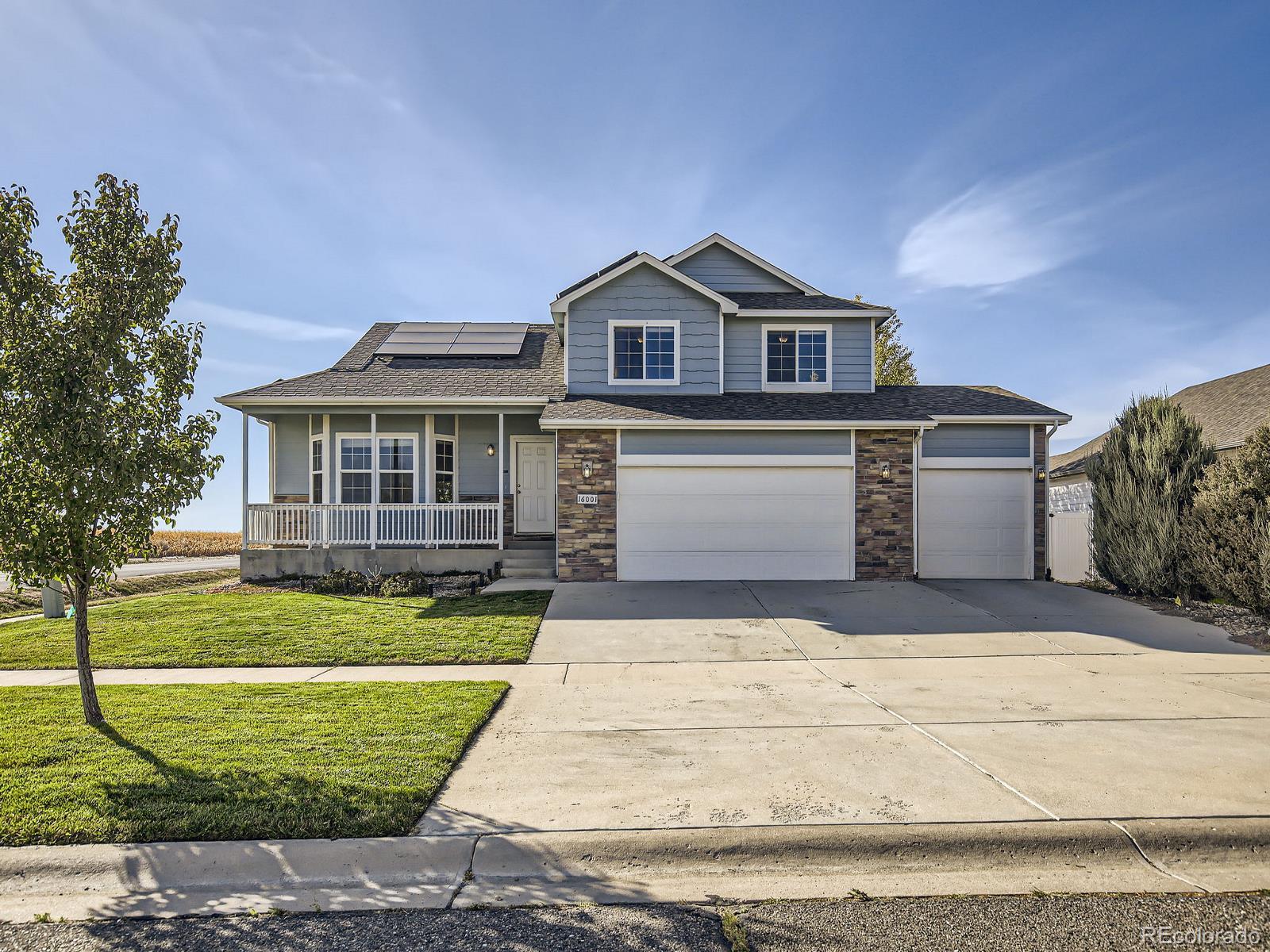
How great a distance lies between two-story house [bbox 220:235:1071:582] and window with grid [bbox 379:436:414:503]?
40 millimetres

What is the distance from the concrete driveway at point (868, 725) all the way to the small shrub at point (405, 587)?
12.1ft

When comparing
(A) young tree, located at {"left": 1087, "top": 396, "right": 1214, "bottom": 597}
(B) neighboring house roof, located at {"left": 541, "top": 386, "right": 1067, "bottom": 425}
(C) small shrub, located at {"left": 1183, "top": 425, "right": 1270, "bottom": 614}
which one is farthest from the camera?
(B) neighboring house roof, located at {"left": 541, "top": 386, "right": 1067, "bottom": 425}

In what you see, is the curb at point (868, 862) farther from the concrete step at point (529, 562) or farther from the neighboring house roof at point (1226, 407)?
the neighboring house roof at point (1226, 407)

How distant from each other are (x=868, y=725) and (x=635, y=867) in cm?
279

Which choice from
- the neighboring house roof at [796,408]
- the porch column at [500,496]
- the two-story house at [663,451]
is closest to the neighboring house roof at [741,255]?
the two-story house at [663,451]

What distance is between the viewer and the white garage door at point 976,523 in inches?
554

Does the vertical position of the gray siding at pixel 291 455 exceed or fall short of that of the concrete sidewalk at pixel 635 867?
it exceeds it

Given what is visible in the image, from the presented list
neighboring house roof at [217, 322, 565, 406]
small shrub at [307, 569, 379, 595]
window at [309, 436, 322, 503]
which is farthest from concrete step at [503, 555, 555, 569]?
window at [309, 436, 322, 503]

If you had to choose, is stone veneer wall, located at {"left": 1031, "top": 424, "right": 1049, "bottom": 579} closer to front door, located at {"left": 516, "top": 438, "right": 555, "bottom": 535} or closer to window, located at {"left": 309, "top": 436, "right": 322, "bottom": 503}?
front door, located at {"left": 516, "top": 438, "right": 555, "bottom": 535}

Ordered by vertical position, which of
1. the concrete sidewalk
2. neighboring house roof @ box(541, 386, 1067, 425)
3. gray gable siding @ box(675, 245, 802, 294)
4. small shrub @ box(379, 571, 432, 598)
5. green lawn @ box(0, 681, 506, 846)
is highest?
gray gable siding @ box(675, 245, 802, 294)

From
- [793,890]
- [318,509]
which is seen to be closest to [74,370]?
[793,890]

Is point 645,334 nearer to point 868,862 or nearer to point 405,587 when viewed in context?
point 405,587

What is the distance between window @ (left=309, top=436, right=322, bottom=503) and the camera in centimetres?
1556

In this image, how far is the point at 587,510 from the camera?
13.3 metres
